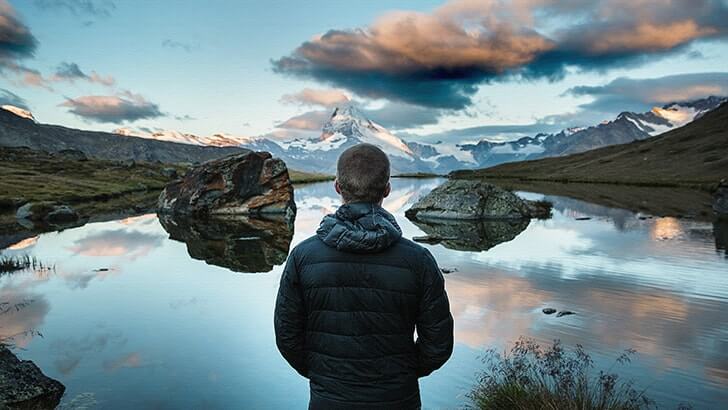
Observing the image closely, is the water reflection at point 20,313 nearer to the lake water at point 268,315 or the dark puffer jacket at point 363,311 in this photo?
the lake water at point 268,315

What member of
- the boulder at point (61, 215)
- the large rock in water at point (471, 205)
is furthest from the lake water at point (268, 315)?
the boulder at point (61, 215)

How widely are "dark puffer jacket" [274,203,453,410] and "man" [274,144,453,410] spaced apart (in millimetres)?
10

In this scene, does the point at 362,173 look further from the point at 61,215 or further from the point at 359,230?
the point at 61,215

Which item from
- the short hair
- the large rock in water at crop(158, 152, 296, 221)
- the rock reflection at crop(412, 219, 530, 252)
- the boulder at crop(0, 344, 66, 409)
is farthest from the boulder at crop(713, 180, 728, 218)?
the boulder at crop(0, 344, 66, 409)

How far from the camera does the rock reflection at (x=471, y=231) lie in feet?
104

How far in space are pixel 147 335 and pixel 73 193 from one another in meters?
70.8

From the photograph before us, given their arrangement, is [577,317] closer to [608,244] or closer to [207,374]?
[207,374]

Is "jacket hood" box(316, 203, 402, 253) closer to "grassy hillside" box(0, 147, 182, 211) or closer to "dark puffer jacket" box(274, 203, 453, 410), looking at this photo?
"dark puffer jacket" box(274, 203, 453, 410)

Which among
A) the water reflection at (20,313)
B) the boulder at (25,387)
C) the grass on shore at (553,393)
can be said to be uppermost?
the grass on shore at (553,393)

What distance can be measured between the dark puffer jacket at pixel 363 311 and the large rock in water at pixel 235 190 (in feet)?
165

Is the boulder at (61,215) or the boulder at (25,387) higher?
the boulder at (25,387)

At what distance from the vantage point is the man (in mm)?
5281

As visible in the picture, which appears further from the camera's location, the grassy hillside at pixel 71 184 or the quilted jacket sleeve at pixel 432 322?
the grassy hillside at pixel 71 184

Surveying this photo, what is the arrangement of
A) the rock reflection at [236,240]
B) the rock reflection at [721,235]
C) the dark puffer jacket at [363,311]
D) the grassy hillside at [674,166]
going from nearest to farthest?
1. the dark puffer jacket at [363,311]
2. the rock reflection at [236,240]
3. the rock reflection at [721,235]
4. the grassy hillside at [674,166]
